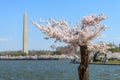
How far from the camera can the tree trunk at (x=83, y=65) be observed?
13.4 m

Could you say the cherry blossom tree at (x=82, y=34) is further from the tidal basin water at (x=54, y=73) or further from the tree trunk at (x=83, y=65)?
the tidal basin water at (x=54, y=73)

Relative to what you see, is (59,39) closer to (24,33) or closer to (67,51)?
(67,51)

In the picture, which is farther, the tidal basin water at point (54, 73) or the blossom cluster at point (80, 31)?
the tidal basin water at point (54, 73)

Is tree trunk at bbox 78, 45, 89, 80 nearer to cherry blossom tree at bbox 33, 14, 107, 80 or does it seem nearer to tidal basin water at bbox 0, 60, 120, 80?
cherry blossom tree at bbox 33, 14, 107, 80

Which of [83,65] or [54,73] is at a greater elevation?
[83,65]

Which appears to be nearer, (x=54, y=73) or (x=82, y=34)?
(x=82, y=34)

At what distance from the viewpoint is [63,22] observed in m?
14.0

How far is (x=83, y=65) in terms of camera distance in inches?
529

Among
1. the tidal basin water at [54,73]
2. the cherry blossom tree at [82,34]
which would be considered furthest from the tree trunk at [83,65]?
the tidal basin water at [54,73]

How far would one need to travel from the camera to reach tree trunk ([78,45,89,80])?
1341cm

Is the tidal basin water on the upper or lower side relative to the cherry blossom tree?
lower

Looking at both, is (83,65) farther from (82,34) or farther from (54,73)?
(54,73)

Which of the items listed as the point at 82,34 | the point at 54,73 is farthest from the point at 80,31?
the point at 54,73

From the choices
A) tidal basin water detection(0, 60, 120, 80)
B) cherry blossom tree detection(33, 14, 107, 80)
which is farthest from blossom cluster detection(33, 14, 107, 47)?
tidal basin water detection(0, 60, 120, 80)
